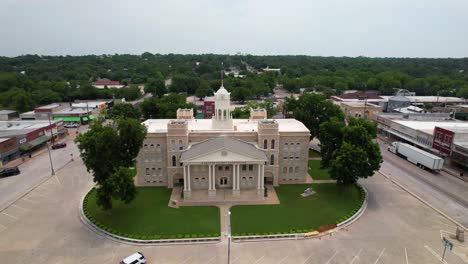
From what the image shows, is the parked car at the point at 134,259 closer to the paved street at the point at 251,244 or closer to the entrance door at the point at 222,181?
the paved street at the point at 251,244

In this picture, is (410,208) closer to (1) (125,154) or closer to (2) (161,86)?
(1) (125,154)

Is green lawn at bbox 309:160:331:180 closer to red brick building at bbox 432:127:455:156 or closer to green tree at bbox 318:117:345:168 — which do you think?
green tree at bbox 318:117:345:168

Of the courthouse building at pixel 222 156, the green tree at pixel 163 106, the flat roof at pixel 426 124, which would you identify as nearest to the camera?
the courthouse building at pixel 222 156

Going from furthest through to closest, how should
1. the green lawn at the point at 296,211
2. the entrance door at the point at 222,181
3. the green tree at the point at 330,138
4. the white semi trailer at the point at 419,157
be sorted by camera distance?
the white semi trailer at the point at 419,157 → the green tree at the point at 330,138 → the entrance door at the point at 222,181 → the green lawn at the point at 296,211

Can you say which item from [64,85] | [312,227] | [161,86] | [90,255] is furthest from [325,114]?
[64,85]

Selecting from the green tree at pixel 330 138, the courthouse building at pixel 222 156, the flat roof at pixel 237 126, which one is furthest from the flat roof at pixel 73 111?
the green tree at pixel 330 138

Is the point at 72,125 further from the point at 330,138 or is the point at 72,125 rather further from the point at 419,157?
the point at 419,157
